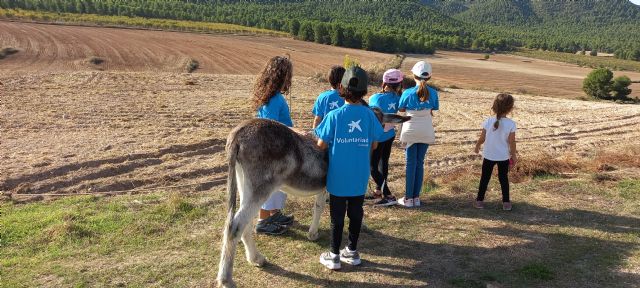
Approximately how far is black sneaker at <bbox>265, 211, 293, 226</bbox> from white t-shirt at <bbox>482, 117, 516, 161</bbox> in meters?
3.20

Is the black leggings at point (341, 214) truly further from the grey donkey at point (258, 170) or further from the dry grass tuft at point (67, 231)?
the dry grass tuft at point (67, 231)

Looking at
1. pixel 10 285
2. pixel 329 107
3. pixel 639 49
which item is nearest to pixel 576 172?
pixel 329 107

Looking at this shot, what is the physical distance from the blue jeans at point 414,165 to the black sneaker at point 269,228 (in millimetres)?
2174

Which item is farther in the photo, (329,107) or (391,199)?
(391,199)

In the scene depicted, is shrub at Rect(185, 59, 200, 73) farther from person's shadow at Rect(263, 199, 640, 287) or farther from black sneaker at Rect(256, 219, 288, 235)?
person's shadow at Rect(263, 199, 640, 287)

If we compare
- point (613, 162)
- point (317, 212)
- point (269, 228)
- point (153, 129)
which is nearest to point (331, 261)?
point (317, 212)

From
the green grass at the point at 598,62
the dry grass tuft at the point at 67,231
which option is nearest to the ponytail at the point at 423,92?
the dry grass tuft at the point at 67,231

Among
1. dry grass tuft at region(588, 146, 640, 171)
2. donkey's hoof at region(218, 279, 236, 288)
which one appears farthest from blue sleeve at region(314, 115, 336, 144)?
dry grass tuft at region(588, 146, 640, 171)

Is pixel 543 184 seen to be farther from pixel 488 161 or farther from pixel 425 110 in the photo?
pixel 425 110

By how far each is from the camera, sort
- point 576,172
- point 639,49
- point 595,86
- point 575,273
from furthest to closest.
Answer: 1. point 639,49
2. point 595,86
3. point 576,172
4. point 575,273

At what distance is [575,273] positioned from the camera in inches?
195

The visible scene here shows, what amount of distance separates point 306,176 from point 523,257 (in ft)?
9.27

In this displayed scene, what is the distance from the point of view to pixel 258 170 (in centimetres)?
455

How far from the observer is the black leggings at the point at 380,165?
6.99 meters
